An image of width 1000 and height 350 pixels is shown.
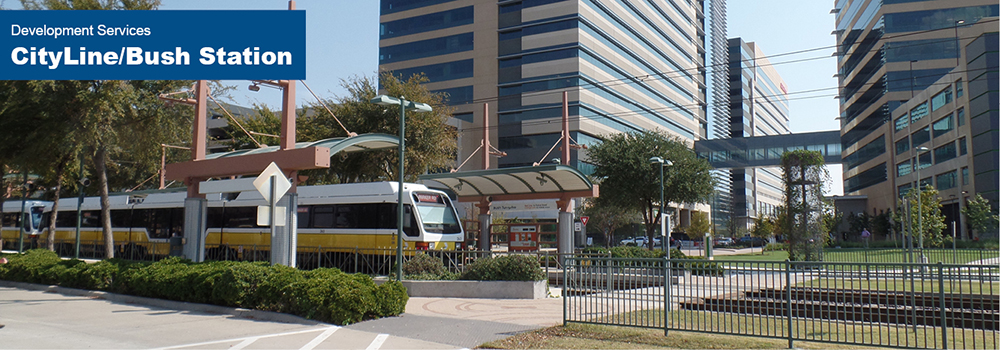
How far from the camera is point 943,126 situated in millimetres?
53219

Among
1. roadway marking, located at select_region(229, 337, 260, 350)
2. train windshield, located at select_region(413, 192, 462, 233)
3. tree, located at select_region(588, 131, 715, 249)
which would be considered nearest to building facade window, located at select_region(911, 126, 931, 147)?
tree, located at select_region(588, 131, 715, 249)

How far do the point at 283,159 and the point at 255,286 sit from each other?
4389mm

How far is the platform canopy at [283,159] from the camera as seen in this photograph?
1567 cm

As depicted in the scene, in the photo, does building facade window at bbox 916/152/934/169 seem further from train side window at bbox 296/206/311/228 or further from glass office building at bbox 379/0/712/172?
train side window at bbox 296/206/311/228

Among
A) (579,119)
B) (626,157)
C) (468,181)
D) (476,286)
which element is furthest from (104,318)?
(579,119)

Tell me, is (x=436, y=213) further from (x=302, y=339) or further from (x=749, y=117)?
(x=749, y=117)

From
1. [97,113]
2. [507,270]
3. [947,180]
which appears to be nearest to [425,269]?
[507,270]

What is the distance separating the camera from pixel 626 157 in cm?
3459

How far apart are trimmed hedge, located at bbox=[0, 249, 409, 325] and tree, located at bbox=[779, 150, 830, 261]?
1956 cm

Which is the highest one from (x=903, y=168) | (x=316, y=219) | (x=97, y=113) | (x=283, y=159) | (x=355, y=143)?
(x=903, y=168)

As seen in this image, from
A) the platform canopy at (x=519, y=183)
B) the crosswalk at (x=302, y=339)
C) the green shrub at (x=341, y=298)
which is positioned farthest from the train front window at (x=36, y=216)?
the crosswalk at (x=302, y=339)

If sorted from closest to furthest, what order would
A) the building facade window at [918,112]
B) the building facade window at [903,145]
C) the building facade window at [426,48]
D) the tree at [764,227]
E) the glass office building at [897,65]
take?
the tree at [764,227] < the building facade window at [918,112] < the building facade window at [903,145] < the glass office building at [897,65] < the building facade window at [426,48]

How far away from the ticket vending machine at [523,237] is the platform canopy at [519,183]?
3.89 ft

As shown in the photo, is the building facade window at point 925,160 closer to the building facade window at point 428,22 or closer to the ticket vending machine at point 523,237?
the building facade window at point 428,22
